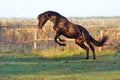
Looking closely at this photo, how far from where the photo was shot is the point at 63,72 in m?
16.4

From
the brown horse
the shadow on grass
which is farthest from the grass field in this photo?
the brown horse

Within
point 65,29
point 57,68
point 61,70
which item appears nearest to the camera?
point 61,70

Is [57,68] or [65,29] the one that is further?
[65,29]

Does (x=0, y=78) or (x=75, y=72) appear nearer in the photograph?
(x=0, y=78)

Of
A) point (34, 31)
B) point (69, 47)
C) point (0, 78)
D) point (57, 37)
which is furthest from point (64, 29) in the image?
point (0, 78)

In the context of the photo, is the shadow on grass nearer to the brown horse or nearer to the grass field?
the grass field

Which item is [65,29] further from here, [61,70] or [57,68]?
[61,70]

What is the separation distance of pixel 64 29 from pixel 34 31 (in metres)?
5.78

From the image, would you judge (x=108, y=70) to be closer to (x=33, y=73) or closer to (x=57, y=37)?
(x=33, y=73)

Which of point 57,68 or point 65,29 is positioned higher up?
point 65,29

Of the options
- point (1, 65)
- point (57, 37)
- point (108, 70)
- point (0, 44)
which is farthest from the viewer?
point (0, 44)

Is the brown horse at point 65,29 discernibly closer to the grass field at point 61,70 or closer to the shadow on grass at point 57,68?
the grass field at point 61,70

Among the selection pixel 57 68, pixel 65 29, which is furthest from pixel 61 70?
pixel 65 29

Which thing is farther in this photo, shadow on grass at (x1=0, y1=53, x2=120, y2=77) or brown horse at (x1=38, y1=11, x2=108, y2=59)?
brown horse at (x1=38, y1=11, x2=108, y2=59)
